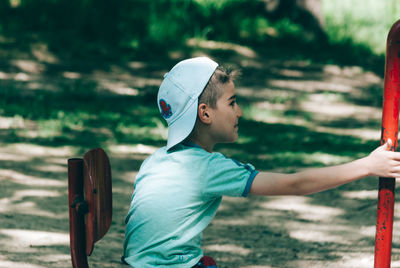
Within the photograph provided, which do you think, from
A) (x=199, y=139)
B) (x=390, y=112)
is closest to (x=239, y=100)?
(x=199, y=139)

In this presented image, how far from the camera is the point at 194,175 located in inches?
85.0

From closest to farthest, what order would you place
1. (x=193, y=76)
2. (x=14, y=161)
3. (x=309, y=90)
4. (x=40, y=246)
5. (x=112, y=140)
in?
(x=193, y=76)
(x=40, y=246)
(x=14, y=161)
(x=112, y=140)
(x=309, y=90)

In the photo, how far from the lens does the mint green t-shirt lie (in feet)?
7.04

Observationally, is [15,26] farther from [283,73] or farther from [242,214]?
[242,214]

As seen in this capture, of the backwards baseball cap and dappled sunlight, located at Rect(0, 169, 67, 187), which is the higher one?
the backwards baseball cap

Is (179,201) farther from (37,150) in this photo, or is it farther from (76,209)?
(37,150)

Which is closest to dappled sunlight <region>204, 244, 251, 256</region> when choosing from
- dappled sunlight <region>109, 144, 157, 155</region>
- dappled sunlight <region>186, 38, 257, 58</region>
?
dappled sunlight <region>109, 144, 157, 155</region>

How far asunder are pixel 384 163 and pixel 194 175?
600 mm

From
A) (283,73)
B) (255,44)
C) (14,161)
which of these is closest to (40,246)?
(14,161)

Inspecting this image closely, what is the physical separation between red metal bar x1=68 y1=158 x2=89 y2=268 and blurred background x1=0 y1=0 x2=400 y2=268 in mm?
1141

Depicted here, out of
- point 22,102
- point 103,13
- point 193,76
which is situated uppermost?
point 193,76

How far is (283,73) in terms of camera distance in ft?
27.6

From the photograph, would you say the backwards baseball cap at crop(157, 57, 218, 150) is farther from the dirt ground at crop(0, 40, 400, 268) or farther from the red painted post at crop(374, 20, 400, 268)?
the dirt ground at crop(0, 40, 400, 268)

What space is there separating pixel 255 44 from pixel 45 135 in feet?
16.0
